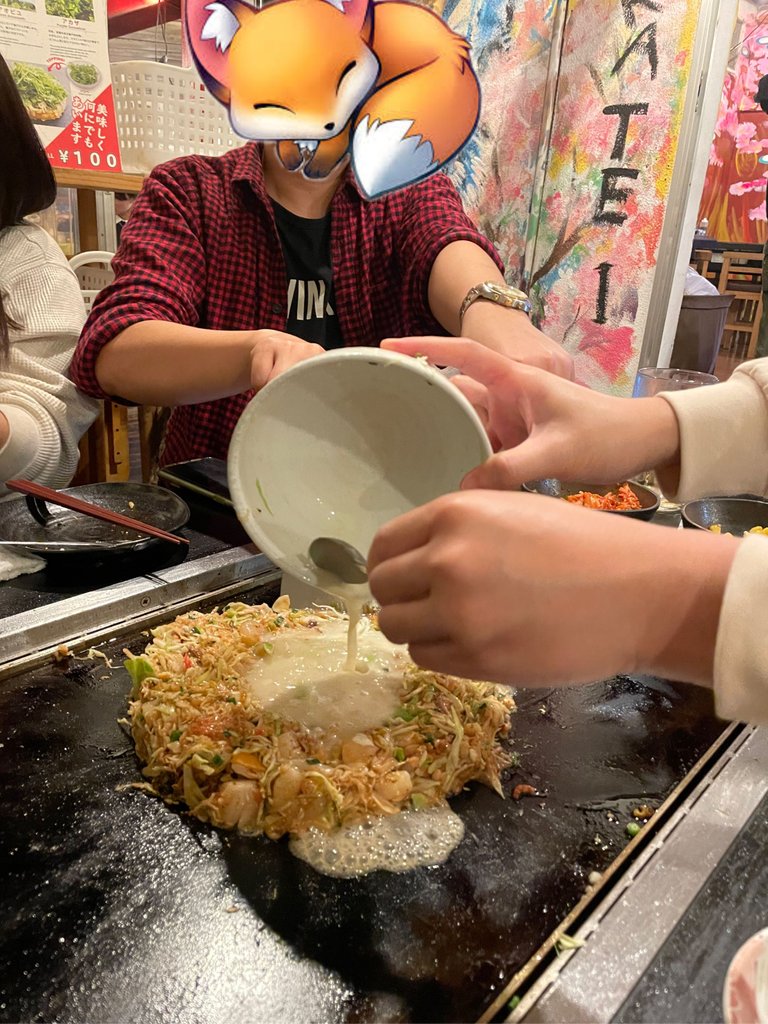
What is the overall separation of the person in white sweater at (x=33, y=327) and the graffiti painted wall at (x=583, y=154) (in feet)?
10.6

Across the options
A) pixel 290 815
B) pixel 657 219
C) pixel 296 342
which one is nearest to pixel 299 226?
pixel 296 342

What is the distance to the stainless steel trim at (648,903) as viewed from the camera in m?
0.96

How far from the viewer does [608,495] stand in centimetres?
244

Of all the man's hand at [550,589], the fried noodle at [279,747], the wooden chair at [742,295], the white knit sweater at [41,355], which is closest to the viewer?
the man's hand at [550,589]

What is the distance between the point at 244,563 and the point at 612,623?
1323mm

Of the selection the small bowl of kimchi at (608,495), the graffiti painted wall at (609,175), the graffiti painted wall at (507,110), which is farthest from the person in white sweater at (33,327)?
the graffiti painted wall at (609,175)

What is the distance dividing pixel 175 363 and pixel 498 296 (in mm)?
996

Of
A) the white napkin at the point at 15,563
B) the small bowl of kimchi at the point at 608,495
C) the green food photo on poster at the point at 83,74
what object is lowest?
the white napkin at the point at 15,563

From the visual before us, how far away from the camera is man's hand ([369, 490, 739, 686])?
2.70ft

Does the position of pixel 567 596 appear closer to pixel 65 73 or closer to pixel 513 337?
pixel 513 337

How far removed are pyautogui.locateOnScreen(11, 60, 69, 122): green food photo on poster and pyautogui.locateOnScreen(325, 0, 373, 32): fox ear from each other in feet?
7.76

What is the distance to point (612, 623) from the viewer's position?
2.76ft

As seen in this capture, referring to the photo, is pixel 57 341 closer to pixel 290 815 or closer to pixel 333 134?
pixel 333 134

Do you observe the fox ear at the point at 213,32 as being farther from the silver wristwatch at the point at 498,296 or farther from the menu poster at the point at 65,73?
the menu poster at the point at 65,73
